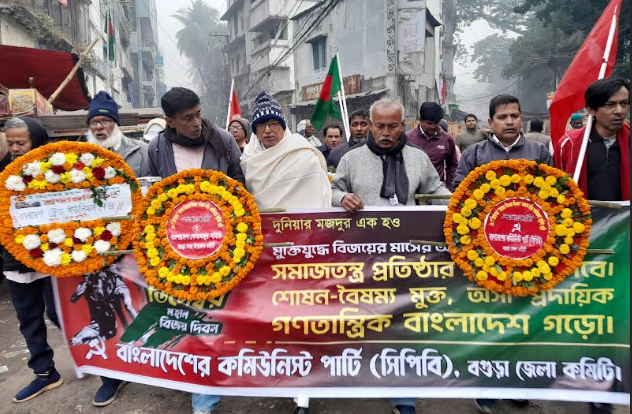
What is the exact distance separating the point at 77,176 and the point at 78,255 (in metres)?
0.46

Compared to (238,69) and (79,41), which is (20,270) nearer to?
(79,41)

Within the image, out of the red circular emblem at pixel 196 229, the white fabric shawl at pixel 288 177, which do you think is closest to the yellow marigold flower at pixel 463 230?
the white fabric shawl at pixel 288 177

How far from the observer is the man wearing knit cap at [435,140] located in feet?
15.6

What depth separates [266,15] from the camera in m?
30.5

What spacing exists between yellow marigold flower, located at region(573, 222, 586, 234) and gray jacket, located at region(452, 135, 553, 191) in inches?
27.4

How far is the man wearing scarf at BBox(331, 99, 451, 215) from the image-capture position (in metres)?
2.76

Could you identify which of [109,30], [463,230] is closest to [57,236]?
[463,230]

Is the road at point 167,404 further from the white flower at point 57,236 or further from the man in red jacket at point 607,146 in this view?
the man in red jacket at point 607,146

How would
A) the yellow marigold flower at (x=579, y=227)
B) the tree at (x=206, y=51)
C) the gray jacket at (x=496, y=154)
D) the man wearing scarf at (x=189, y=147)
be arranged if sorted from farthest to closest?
the tree at (x=206, y=51) < the gray jacket at (x=496, y=154) < the man wearing scarf at (x=189, y=147) < the yellow marigold flower at (x=579, y=227)

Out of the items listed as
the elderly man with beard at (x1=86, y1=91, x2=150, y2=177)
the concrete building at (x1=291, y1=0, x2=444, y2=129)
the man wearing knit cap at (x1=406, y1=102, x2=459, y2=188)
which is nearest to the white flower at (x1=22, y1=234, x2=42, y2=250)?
the elderly man with beard at (x1=86, y1=91, x2=150, y2=177)

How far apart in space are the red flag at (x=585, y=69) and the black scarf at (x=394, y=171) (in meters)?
1.29

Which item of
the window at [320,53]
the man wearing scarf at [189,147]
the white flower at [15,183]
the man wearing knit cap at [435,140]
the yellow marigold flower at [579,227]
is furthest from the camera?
the window at [320,53]

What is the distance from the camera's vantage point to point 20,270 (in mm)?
2809

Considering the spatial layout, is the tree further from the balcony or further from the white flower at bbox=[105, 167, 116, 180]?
the white flower at bbox=[105, 167, 116, 180]
